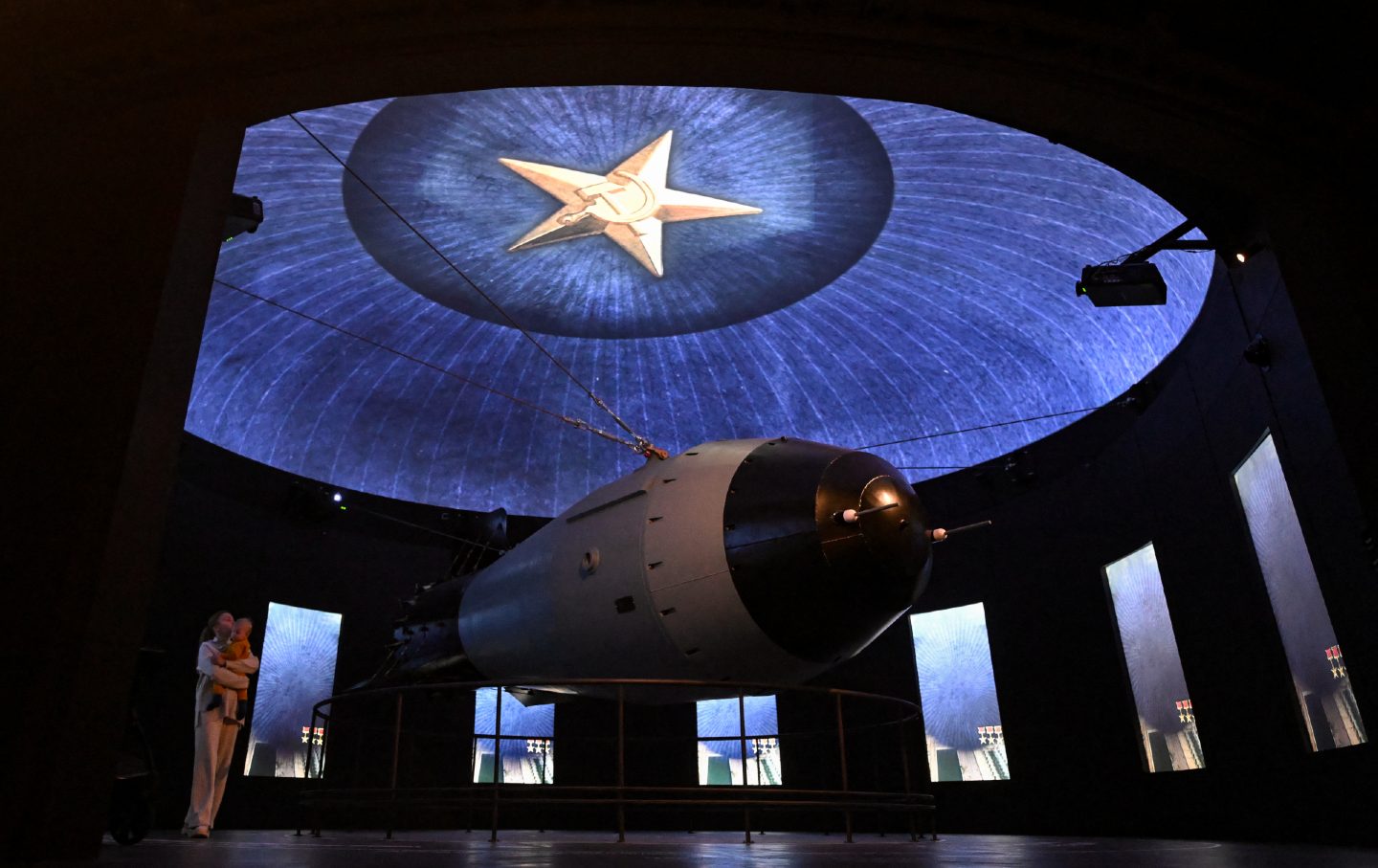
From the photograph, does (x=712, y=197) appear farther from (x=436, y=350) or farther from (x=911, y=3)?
(x=911, y=3)

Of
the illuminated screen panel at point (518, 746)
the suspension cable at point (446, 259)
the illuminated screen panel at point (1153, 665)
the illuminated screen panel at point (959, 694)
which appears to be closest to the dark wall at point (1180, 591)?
the illuminated screen panel at point (1153, 665)

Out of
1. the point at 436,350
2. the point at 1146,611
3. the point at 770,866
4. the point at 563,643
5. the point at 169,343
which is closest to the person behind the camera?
the point at 770,866

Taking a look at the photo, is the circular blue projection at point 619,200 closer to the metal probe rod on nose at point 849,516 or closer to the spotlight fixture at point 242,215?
the spotlight fixture at point 242,215

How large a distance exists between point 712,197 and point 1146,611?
7376 mm

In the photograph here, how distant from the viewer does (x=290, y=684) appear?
12.9 metres

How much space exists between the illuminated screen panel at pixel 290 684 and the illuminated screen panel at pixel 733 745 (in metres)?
5.65

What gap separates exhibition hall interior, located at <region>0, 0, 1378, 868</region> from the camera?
3.72m

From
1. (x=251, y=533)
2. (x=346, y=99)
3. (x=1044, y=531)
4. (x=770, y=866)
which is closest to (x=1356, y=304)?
(x=770, y=866)

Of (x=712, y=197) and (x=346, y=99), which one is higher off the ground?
(x=712, y=197)

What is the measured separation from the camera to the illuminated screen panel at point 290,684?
12.5 metres

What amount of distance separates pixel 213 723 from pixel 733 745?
8842 mm

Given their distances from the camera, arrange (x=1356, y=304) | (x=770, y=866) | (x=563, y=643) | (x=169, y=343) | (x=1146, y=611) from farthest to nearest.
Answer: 1. (x=1146, y=611)
2. (x=563, y=643)
3. (x=1356, y=304)
4. (x=169, y=343)
5. (x=770, y=866)

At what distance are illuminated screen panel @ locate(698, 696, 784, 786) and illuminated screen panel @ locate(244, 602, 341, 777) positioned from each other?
5653 millimetres

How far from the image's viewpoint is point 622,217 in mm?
12188
